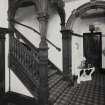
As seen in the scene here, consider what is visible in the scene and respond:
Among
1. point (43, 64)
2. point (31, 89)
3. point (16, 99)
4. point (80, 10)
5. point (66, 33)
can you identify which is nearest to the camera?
point (43, 64)

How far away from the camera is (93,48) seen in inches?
296

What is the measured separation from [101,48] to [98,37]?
612 millimetres

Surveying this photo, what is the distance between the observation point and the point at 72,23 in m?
5.18

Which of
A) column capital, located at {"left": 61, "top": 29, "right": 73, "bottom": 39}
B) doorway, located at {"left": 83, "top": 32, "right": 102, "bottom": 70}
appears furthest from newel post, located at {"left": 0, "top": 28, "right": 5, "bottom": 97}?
doorway, located at {"left": 83, "top": 32, "right": 102, "bottom": 70}

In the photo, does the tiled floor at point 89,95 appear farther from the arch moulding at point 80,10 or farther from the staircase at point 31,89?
the arch moulding at point 80,10

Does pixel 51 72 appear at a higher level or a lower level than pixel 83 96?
higher

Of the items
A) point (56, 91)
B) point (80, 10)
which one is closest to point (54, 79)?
point (56, 91)

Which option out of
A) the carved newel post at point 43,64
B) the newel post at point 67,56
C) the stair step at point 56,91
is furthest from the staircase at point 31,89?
the newel post at point 67,56

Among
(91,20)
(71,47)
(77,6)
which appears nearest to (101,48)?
(91,20)

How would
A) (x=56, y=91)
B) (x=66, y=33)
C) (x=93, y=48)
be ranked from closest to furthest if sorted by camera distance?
(x=56, y=91), (x=66, y=33), (x=93, y=48)

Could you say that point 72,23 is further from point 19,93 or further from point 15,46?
point 19,93

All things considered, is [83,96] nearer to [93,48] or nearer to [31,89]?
[31,89]

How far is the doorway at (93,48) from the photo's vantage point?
7309mm

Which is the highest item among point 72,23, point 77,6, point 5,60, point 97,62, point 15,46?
point 77,6
